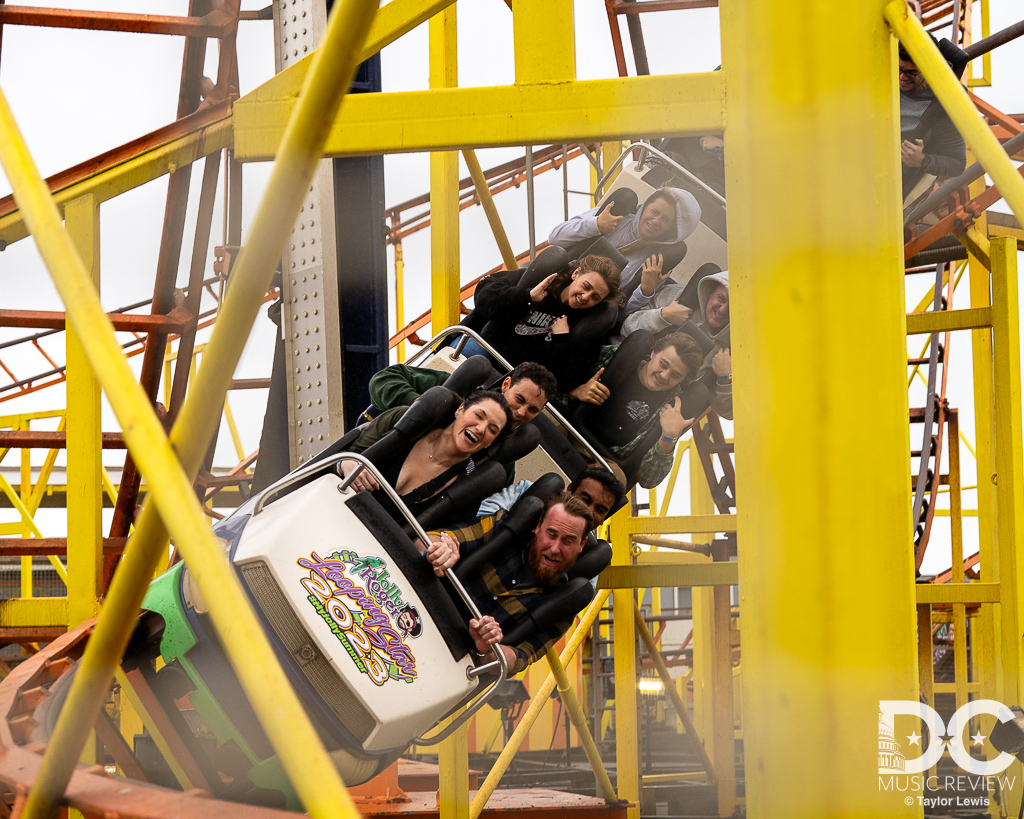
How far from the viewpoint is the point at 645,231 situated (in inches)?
183

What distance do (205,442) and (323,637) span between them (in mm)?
1261

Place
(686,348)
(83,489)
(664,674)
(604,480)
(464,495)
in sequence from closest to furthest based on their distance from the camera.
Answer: (83,489) → (464,495) → (604,480) → (686,348) → (664,674)

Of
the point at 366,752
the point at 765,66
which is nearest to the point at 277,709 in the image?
the point at 765,66

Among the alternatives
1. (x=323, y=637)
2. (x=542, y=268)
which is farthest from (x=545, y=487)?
(x=323, y=637)

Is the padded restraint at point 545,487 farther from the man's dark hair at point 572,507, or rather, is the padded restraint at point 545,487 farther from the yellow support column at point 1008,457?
the yellow support column at point 1008,457

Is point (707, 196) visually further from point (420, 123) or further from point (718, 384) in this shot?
point (420, 123)

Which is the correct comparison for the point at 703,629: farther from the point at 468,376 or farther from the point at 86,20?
the point at 86,20

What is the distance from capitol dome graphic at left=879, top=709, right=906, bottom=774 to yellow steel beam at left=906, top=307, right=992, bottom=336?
3783 millimetres

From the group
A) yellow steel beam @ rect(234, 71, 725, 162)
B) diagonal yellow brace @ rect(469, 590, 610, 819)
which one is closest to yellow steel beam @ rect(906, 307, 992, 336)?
diagonal yellow brace @ rect(469, 590, 610, 819)

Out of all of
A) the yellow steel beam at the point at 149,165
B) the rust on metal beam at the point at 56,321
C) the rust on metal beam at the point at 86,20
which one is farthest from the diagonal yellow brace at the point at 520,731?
the rust on metal beam at the point at 86,20

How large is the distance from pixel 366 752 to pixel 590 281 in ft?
6.99

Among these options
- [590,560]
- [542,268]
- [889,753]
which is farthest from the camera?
[542,268]

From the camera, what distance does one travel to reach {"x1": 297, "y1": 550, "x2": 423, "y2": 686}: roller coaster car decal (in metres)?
2.76

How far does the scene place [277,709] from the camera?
131cm
